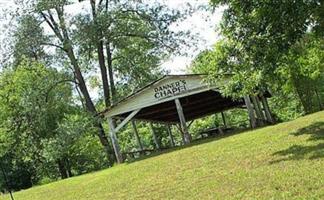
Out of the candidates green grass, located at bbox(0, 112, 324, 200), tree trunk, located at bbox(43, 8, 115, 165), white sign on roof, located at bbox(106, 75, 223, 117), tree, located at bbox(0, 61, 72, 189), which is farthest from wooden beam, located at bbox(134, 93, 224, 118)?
green grass, located at bbox(0, 112, 324, 200)

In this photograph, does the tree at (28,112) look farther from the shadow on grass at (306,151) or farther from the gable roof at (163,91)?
the shadow on grass at (306,151)

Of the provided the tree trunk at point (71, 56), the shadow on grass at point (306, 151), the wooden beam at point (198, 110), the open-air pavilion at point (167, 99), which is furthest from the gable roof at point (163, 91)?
the shadow on grass at point (306, 151)

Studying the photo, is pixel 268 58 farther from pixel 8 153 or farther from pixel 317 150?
pixel 8 153

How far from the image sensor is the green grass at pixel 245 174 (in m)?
7.88

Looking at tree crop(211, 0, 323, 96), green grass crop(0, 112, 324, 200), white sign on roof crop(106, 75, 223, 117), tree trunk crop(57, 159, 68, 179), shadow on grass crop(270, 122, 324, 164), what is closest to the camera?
green grass crop(0, 112, 324, 200)

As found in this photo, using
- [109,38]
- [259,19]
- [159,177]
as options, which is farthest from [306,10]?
[109,38]

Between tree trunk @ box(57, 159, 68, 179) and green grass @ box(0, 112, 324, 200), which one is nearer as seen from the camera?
green grass @ box(0, 112, 324, 200)

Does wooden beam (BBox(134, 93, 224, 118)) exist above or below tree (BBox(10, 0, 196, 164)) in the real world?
below

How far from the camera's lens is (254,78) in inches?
561

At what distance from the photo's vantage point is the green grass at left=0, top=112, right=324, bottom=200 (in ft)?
25.8

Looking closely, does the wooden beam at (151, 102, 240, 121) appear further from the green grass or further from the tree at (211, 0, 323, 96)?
the tree at (211, 0, 323, 96)

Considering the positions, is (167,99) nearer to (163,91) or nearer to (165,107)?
(163,91)

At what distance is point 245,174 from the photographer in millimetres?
9578

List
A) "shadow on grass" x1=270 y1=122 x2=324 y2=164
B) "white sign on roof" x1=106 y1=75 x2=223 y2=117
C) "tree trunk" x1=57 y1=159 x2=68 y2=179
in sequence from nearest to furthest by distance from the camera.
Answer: "shadow on grass" x1=270 y1=122 x2=324 y2=164
"white sign on roof" x1=106 y1=75 x2=223 y2=117
"tree trunk" x1=57 y1=159 x2=68 y2=179
